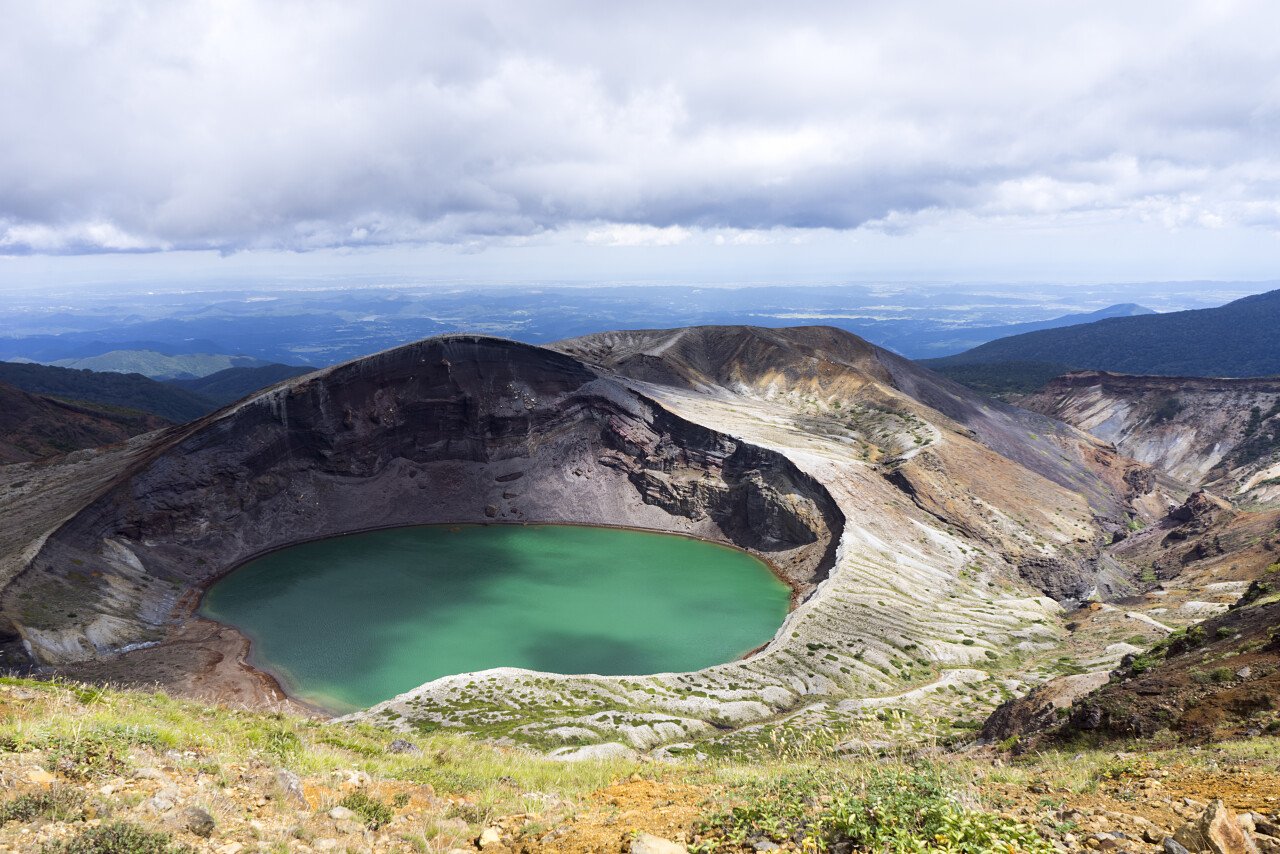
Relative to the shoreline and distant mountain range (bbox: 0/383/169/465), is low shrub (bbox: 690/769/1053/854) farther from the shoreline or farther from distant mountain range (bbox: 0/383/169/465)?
distant mountain range (bbox: 0/383/169/465)

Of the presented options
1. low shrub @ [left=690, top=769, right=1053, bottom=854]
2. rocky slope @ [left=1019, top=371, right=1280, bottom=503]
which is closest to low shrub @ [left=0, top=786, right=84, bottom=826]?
low shrub @ [left=690, top=769, right=1053, bottom=854]

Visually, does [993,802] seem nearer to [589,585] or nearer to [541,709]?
[541,709]

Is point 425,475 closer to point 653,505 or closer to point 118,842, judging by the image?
point 653,505

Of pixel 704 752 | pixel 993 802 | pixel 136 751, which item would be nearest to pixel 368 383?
Answer: pixel 704 752

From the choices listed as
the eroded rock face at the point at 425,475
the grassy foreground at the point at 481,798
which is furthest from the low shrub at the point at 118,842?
the eroded rock face at the point at 425,475

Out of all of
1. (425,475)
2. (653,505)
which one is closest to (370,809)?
(653,505)
